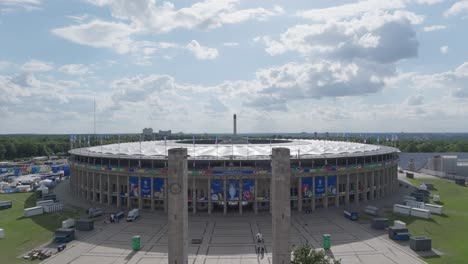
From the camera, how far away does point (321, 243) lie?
61.3 m

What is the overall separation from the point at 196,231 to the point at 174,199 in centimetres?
2337

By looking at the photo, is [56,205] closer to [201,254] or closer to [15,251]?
[15,251]

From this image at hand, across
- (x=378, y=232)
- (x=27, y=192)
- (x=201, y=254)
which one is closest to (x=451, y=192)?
(x=378, y=232)

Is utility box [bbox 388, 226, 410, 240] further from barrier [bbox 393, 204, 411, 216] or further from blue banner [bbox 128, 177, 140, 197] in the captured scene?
blue banner [bbox 128, 177, 140, 197]

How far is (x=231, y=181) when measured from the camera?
82.4 metres

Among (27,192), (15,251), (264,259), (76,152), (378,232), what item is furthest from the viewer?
(27,192)

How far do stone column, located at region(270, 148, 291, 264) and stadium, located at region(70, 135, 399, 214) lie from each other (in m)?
34.9

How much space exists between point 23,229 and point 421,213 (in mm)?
83506

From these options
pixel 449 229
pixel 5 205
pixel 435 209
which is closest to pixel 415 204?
pixel 435 209

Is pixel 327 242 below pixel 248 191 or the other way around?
below

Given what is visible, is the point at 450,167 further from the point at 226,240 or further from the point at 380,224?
the point at 226,240

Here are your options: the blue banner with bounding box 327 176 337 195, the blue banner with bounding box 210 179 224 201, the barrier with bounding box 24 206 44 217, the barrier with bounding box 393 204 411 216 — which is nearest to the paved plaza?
the blue banner with bounding box 210 179 224 201

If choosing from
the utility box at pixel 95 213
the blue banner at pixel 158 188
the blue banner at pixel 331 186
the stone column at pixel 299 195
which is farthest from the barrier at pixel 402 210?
the utility box at pixel 95 213

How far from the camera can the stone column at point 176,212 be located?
47062mm
